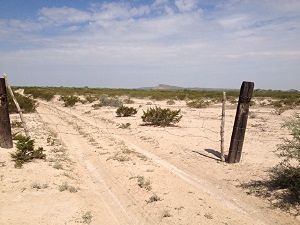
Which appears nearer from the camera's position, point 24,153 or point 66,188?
point 66,188

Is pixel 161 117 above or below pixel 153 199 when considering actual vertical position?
above

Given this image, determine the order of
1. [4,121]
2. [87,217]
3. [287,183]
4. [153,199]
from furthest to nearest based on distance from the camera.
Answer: [4,121], [287,183], [153,199], [87,217]

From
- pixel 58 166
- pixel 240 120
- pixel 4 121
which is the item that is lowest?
pixel 58 166

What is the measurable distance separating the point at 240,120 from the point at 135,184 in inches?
142

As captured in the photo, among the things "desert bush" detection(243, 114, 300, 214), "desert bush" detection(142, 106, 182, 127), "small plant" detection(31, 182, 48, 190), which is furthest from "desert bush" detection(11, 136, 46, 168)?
"desert bush" detection(142, 106, 182, 127)

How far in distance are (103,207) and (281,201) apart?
136 inches

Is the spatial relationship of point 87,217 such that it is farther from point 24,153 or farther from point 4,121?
point 4,121

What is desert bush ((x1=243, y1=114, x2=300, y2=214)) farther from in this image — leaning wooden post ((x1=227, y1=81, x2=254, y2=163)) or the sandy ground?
leaning wooden post ((x1=227, y1=81, x2=254, y2=163))

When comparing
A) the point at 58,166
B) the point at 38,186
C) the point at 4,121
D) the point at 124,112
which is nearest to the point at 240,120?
the point at 58,166

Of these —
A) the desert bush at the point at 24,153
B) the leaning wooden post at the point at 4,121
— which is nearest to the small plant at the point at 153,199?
the desert bush at the point at 24,153

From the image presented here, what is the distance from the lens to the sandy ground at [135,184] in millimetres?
6066

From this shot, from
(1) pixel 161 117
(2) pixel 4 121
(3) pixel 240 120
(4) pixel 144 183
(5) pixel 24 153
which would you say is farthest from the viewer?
(1) pixel 161 117

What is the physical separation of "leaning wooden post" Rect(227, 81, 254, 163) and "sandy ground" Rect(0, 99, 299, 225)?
15.6 inches

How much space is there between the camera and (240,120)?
9.61 m
